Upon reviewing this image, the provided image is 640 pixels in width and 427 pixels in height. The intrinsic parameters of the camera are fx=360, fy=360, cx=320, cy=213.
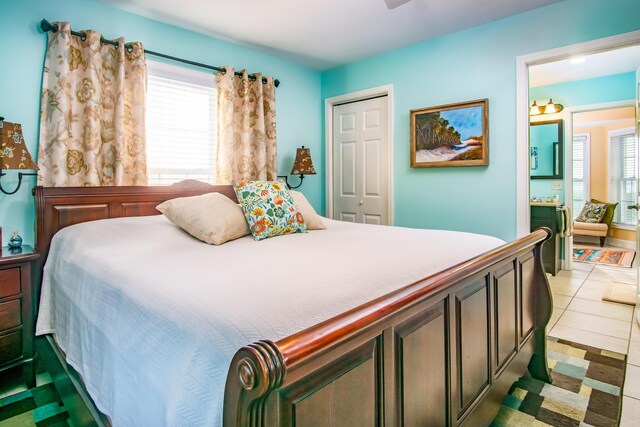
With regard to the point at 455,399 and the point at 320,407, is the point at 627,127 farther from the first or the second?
the point at 320,407

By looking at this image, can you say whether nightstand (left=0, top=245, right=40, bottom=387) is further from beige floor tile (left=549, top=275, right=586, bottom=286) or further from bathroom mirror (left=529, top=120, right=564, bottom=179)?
bathroom mirror (left=529, top=120, right=564, bottom=179)

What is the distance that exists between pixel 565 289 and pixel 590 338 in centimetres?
137

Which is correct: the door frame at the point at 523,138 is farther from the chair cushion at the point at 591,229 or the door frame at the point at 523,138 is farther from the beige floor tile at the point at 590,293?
the chair cushion at the point at 591,229

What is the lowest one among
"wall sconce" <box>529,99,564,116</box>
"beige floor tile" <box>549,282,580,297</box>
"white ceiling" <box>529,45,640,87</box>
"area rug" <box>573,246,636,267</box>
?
"beige floor tile" <box>549,282,580,297</box>

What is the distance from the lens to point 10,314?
78.0 inches

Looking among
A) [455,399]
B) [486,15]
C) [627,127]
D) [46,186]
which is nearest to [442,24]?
[486,15]

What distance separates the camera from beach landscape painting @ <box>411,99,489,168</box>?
3.21m

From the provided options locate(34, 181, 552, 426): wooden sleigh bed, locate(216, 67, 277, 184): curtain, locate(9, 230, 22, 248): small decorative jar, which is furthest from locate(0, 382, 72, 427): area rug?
locate(216, 67, 277, 184): curtain

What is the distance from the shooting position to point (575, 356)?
237 centimetres

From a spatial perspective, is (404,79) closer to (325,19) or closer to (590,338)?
(325,19)

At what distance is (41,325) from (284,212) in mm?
1495

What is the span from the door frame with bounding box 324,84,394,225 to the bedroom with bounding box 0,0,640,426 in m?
0.05

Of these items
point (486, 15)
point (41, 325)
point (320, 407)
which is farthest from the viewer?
point (486, 15)

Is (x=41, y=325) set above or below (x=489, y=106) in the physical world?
below
